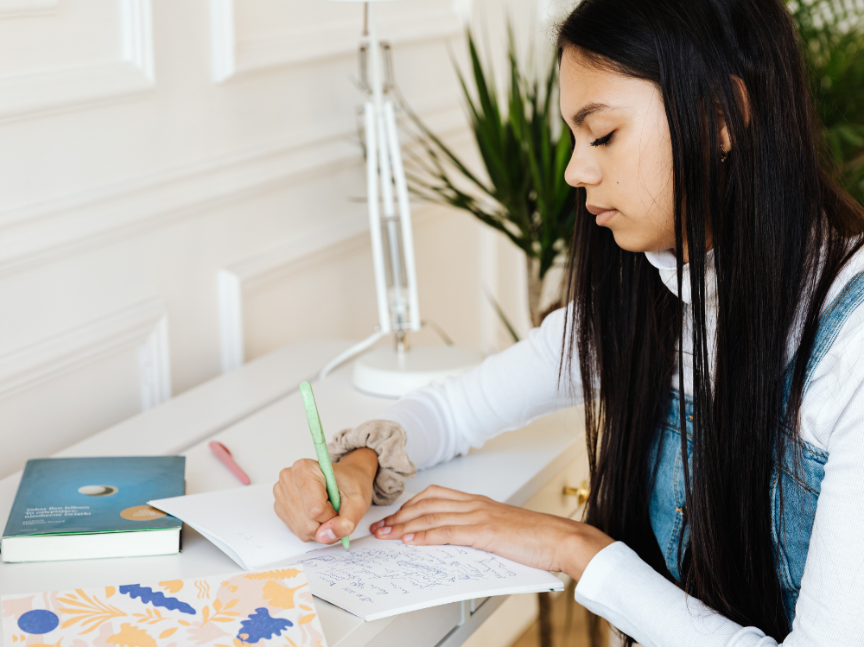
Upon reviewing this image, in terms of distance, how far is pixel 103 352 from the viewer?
1195 mm

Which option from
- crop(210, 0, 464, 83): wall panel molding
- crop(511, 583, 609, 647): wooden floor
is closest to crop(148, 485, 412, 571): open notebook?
crop(210, 0, 464, 83): wall panel molding

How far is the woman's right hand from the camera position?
79cm

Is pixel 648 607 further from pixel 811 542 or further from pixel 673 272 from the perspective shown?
pixel 673 272

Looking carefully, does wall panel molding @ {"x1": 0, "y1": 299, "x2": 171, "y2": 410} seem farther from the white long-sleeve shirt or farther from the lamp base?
the white long-sleeve shirt

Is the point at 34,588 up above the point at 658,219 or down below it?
below

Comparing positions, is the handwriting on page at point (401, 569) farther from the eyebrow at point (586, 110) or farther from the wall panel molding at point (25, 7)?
the wall panel molding at point (25, 7)

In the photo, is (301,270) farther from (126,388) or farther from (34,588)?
(34,588)

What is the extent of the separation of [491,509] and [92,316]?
62cm

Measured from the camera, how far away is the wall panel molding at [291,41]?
4.23 feet

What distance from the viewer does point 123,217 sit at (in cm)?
117

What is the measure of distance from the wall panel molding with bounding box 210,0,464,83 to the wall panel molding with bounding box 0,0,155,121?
0.47ft

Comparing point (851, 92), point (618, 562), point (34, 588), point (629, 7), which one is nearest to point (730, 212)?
point (629, 7)

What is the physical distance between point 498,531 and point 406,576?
11cm

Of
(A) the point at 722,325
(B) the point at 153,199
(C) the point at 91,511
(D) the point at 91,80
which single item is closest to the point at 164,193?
(B) the point at 153,199
